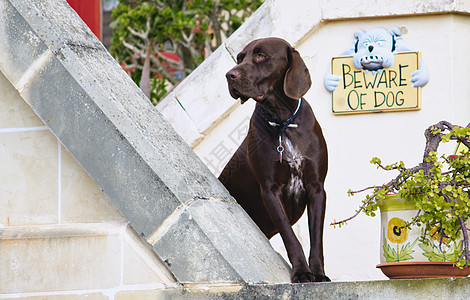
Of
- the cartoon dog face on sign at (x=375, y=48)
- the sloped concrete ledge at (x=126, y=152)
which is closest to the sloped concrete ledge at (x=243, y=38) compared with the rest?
the cartoon dog face on sign at (x=375, y=48)

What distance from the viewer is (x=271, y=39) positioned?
3498 mm

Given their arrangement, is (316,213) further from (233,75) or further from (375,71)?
(375,71)

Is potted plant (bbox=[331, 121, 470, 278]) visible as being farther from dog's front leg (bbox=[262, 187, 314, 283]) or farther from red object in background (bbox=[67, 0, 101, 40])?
red object in background (bbox=[67, 0, 101, 40])

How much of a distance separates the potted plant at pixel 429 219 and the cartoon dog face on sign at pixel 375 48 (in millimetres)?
2436

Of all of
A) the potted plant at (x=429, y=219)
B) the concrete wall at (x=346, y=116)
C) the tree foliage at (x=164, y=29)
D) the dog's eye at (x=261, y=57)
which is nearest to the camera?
the potted plant at (x=429, y=219)

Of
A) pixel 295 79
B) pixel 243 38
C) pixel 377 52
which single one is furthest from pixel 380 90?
pixel 295 79

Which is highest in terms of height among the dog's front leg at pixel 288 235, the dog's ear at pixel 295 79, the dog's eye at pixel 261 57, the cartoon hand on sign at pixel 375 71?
the dog's eye at pixel 261 57

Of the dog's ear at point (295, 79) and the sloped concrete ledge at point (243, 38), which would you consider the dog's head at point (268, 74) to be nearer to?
the dog's ear at point (295, 79)

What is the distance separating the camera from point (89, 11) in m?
7.45

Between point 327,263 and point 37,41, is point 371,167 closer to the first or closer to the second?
point 327,263

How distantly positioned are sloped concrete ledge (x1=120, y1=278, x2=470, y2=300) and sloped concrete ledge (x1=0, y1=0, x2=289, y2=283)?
0.04 metres

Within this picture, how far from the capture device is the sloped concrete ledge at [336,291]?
257 cm

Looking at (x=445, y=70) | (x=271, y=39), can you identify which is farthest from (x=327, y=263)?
(x=271, y=39)

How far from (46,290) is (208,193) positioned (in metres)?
0.67
